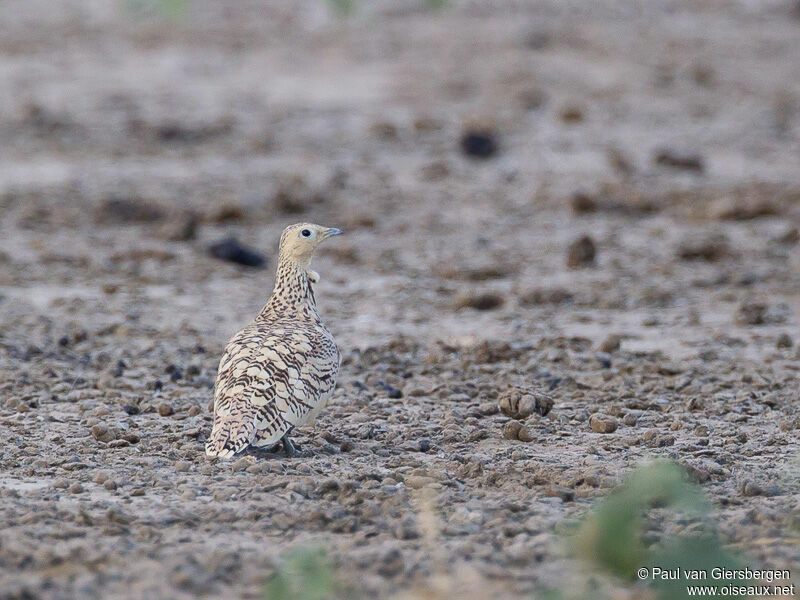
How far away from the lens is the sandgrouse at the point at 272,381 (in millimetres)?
4773

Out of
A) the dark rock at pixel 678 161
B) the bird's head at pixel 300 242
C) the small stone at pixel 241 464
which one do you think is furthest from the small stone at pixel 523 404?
the dark rock at pixel 678 161

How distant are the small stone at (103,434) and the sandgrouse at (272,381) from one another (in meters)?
0.57

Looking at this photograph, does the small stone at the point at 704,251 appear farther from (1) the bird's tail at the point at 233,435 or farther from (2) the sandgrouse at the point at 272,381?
(1) the bird's tail at the point at 233,435

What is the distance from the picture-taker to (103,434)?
17.4 ft

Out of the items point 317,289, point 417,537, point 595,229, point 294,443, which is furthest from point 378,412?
point 595,229

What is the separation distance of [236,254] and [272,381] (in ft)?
13.5

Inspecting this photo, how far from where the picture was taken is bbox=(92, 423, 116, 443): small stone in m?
5.30

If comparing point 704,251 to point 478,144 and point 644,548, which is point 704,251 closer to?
point 478,144

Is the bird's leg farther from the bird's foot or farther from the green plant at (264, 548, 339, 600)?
the green plant at (264, 548, 339, 600)

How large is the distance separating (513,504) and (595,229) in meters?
5.60

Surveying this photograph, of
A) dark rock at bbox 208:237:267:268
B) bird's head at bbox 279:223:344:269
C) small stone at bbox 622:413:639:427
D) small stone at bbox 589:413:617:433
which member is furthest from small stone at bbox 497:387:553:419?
dark rock at bbox 208:237:267:268

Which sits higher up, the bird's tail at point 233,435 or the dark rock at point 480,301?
the bird's tail at point 233,435

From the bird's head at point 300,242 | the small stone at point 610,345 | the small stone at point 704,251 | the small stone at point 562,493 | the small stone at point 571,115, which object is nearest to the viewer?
the small stone at point 562,493

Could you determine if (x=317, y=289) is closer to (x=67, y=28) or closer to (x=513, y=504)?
(x=513, y=504)
